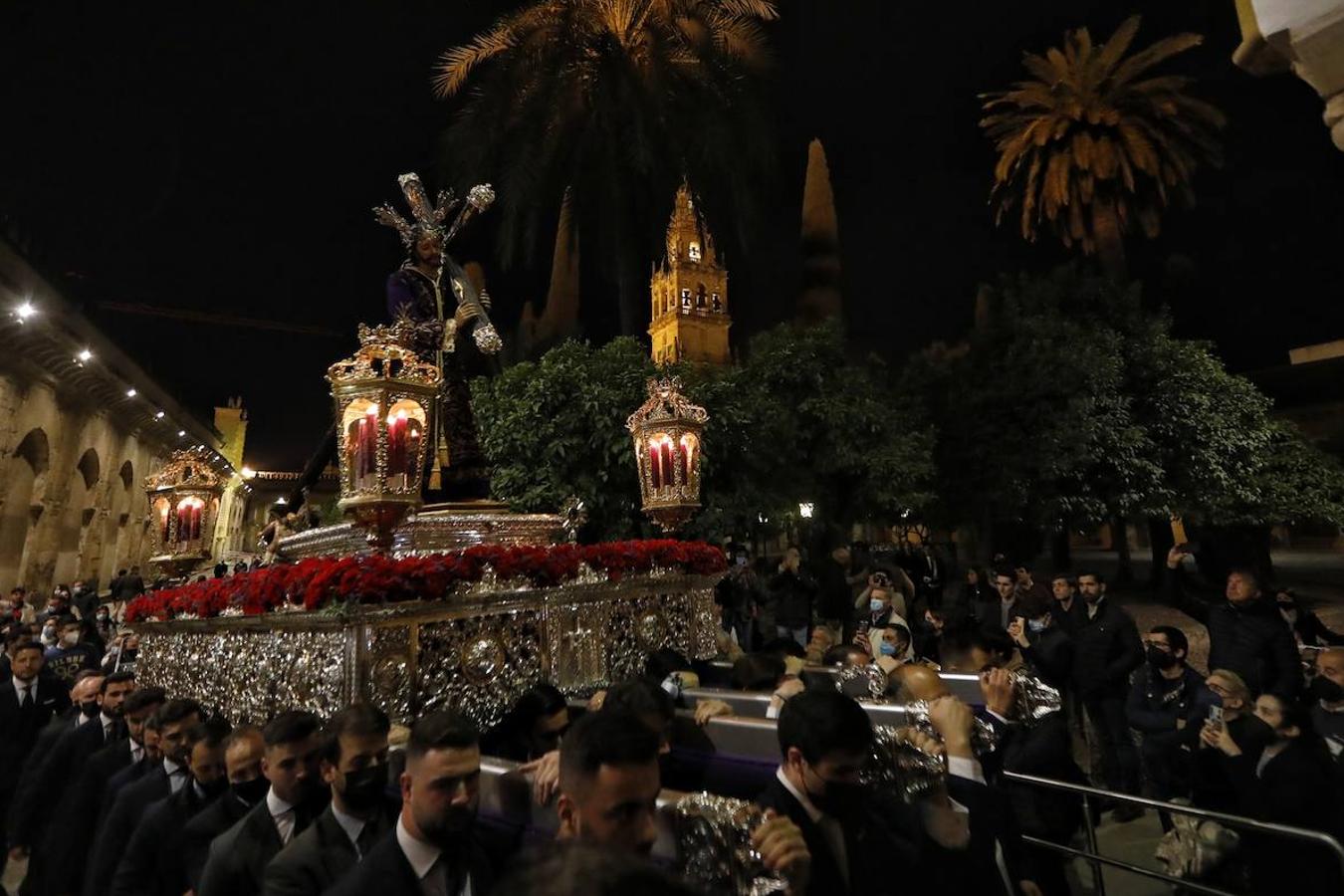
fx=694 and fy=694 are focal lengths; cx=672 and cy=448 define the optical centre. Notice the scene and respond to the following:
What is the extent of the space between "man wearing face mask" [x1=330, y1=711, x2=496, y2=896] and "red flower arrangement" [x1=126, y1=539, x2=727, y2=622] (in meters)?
2.64

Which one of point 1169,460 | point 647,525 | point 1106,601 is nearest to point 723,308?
point 1169,460

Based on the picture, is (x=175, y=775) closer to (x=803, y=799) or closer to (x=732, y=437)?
(x=803, y=799)

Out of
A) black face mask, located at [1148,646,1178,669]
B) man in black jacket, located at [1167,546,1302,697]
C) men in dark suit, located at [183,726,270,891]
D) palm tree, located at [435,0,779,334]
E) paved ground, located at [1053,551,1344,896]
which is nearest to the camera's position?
men in dark suit, located at [183,726,270,891]

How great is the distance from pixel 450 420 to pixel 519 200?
6.98m

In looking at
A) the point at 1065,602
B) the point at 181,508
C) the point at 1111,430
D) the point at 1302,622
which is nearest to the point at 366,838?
the point at 1065,602

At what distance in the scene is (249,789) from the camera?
3424mm

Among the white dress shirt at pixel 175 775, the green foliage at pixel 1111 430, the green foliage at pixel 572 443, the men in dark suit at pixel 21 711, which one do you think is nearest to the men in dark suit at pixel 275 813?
the white dress shirt at pixel 175 775

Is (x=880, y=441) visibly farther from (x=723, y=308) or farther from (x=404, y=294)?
(x=723, y=308)

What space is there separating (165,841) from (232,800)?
40 cm

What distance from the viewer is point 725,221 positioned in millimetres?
Answer: 15148

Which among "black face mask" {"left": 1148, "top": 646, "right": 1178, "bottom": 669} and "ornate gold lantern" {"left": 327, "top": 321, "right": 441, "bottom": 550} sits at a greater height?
"ornate gold lantern" {"left": 327, "top": 321, "right": 441, "bottom": 550}

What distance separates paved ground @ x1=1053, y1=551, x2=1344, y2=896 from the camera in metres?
4.70

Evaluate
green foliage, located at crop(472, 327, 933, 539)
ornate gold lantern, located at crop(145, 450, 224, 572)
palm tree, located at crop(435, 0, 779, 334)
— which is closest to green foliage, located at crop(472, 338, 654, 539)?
green foliage, located at crop(472, 327, 933, 539)

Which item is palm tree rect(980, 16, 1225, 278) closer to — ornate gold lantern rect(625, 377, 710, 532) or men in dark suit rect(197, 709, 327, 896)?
ornate gold lantern rect(625, 377, 710, 532)
